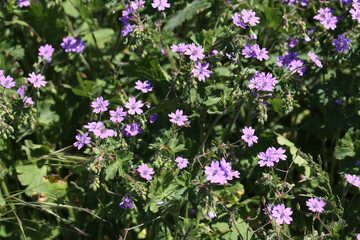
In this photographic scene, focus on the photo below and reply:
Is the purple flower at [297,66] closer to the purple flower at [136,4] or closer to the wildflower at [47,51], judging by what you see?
the purple flower at [136,4]

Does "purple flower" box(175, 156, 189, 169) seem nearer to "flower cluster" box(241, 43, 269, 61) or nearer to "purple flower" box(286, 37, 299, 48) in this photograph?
"flower cluster" box(241, 43, 269, 61)

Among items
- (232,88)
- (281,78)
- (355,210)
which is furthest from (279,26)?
(355,210)

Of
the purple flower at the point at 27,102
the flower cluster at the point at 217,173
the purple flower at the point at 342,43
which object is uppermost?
the purple flower at the point at 27,102

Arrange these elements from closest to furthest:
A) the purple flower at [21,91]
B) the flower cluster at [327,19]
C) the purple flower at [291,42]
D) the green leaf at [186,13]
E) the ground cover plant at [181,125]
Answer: the ground cover plant at [181,125], the purple flower at [21,91], the flower cluster at [327,19], the purple flower at [291,42], the green leaf at [186,13]

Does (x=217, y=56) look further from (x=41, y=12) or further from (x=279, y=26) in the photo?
(x=41, y=12)

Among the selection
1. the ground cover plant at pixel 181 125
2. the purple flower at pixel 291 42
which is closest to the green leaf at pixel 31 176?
the ground cover plant at pixel 181 125

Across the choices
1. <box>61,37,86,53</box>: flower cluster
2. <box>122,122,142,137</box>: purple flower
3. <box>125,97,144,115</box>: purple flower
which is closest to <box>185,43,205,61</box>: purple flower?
<box>125,97,144,115</box>: purple flower

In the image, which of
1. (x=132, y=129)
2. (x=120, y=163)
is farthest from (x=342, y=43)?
(x=120, y=163)
